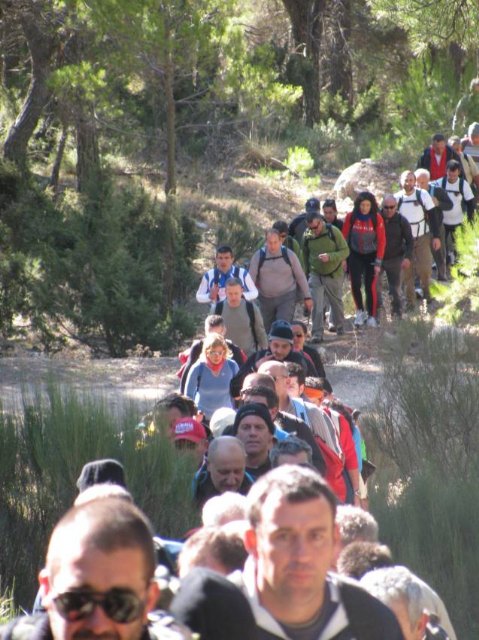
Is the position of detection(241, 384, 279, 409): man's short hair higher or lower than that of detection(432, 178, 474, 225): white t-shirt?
lower

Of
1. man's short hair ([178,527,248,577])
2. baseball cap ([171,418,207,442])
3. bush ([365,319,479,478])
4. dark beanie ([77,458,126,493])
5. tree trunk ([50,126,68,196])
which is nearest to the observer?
man's short hair ([178,527,248,577])

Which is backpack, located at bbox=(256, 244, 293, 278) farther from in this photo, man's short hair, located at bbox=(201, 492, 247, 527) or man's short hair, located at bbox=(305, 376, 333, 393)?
man's short hair, located at bbox=(201, 492, 247, 527)

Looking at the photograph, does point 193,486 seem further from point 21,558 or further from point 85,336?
point 85,336

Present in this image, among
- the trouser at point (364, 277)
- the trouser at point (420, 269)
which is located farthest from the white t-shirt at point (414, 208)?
the trouser at point (364, 277)

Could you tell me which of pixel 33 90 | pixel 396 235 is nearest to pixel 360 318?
pixel 396 235

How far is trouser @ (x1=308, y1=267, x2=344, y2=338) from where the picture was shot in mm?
14328

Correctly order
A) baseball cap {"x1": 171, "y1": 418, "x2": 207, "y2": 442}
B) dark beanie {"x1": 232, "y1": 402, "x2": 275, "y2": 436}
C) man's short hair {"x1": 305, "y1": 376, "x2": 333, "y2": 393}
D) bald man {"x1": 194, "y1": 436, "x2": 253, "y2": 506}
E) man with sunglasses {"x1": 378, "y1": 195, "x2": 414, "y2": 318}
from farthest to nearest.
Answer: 1. man with sunglasses {"x1": 378, "y1": 195, "x2": 414, "y2": 318}
2. man's short hair {"x1": 305, "y1": 376, "x2": 333, "y2": 393}
3. baseball cap {"x1": 171, "y1": 418, "x2": 207, "y2": 442}
4. dark beanie {"x1": 232, "y1": 402, "x2": 275, "y2": 436}
5. bald man {"x1": 194, "y1": 436, "x2": 253, "y2": 506}

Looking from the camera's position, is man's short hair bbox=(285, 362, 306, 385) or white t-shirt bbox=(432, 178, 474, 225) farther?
white t-shirt bbox=(432, 178, 474, 225)

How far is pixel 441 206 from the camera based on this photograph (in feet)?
53.5

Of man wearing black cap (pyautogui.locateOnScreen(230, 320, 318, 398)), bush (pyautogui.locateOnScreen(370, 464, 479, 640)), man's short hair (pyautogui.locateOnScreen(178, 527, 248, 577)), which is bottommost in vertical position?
bush (pyautogui.locateOnScreen(370, 464, 479, 640))

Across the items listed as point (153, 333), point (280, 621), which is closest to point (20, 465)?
point (280, 621)

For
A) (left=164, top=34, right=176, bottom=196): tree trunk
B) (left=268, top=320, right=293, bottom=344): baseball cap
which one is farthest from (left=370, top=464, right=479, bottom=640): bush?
(left=164, top=34, right=176, bottom=196): tree trunk

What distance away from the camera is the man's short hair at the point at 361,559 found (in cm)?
389

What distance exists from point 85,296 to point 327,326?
3368 millimetres
